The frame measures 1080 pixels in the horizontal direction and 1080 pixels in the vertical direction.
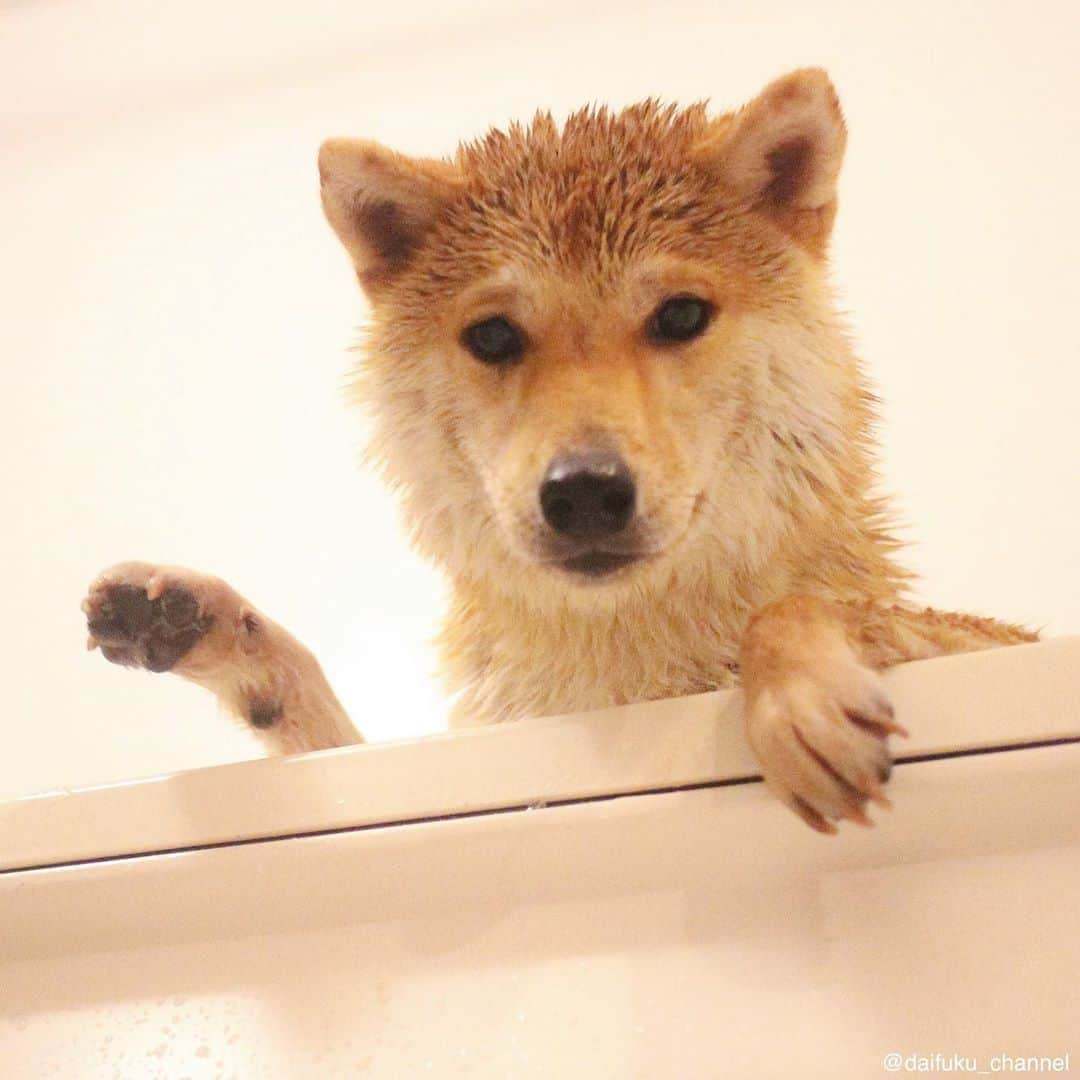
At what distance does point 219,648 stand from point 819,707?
25.7 inches

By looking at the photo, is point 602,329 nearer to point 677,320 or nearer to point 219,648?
point 677,320

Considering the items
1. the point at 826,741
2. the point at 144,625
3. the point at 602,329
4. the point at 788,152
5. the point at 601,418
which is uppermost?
the point at 788,152

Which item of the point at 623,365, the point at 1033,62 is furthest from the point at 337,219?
the point at 1033,62

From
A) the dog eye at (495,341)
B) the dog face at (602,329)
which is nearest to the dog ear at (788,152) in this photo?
the dog face at (602,329)

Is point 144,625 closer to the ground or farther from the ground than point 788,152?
closer to the ground

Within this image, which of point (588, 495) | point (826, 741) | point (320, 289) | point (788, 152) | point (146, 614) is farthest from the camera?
point (320, 289)

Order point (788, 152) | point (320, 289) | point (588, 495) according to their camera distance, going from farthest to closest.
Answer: point (320, 289) → point (788, 152) → point (588, 495)

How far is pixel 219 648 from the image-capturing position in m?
1.22

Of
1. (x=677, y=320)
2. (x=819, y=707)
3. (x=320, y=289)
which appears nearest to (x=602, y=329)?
(x=677, y=320)

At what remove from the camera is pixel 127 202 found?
2285mm

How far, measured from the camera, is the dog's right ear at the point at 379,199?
4.12 ft

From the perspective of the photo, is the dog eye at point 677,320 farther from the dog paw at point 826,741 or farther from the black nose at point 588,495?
the dog paw at point 826,741

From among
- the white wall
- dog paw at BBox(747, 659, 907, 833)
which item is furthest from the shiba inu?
the white wall

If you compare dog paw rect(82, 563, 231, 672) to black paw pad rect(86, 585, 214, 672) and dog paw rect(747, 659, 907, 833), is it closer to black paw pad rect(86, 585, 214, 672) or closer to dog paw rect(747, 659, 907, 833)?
black paw pad rect(86, 585, 214, 672)
